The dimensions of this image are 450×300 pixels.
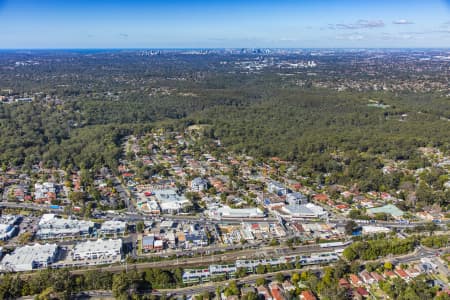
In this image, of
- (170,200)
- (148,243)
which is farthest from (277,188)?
(148,243)

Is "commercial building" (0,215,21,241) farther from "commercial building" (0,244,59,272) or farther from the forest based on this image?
the forest

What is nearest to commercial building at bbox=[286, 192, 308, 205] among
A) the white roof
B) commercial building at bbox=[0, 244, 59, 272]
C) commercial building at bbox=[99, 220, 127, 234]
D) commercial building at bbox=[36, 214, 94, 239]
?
commercial building at bbox=[99, 220, 127, 234]

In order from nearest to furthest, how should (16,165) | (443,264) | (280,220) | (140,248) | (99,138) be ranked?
1. (443,264)
2. (140,248)
3. (280,220)
4. (16,165)
5. (99,138)

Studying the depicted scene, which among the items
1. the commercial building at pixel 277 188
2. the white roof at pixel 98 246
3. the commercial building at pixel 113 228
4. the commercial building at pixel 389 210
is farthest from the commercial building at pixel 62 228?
the commercial building at pixel 389 210

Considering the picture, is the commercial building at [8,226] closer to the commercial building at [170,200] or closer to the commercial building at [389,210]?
the commercial building at [170,200]

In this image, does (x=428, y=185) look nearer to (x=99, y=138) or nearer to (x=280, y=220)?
(x=280, y=220)

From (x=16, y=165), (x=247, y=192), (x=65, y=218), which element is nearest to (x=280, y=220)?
(x=247, y=192)
